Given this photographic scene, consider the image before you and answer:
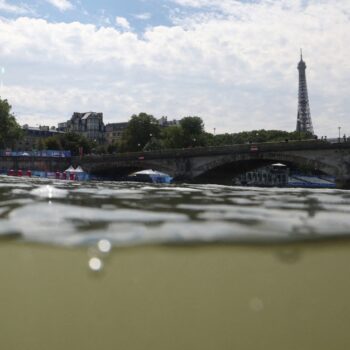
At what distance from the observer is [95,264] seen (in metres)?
4.13

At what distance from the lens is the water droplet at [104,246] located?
15.6ft

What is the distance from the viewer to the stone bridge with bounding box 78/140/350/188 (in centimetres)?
4369

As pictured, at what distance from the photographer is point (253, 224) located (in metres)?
6.80

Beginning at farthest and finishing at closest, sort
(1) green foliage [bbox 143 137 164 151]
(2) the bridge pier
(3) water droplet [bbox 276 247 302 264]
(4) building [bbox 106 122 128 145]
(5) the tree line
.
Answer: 1. (4) building [bbox 106 122 128 145]
2. (1) green foliage [bbox 143 137 164 151]
3. (5) the tree line
4. (2) the bridge pier
5. (3) water droplet [bbox 276 247 302 264]

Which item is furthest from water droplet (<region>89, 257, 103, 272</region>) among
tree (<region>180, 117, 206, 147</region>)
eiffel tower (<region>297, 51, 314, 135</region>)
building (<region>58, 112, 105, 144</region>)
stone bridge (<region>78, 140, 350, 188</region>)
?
building (<region>58, 112, 105, 144</region>)

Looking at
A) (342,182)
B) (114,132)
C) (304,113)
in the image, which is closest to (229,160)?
(342,182)

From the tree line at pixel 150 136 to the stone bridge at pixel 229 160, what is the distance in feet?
49.3

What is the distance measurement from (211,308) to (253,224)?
3.85 meters

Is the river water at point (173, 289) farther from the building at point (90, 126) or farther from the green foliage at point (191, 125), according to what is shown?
the building at point (90, 126)

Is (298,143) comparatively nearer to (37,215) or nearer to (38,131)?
(37,215)

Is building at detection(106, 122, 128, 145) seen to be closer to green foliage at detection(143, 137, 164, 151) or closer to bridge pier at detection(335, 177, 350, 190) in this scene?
green foliage at detection(143, 137, 164, 151)

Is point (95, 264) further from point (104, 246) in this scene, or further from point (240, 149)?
point (240, 149)

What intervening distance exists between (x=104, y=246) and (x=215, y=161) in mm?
49358

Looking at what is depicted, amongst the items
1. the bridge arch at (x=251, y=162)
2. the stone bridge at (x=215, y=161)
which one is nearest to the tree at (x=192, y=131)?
the stone bridge at (x=215, y=161)
